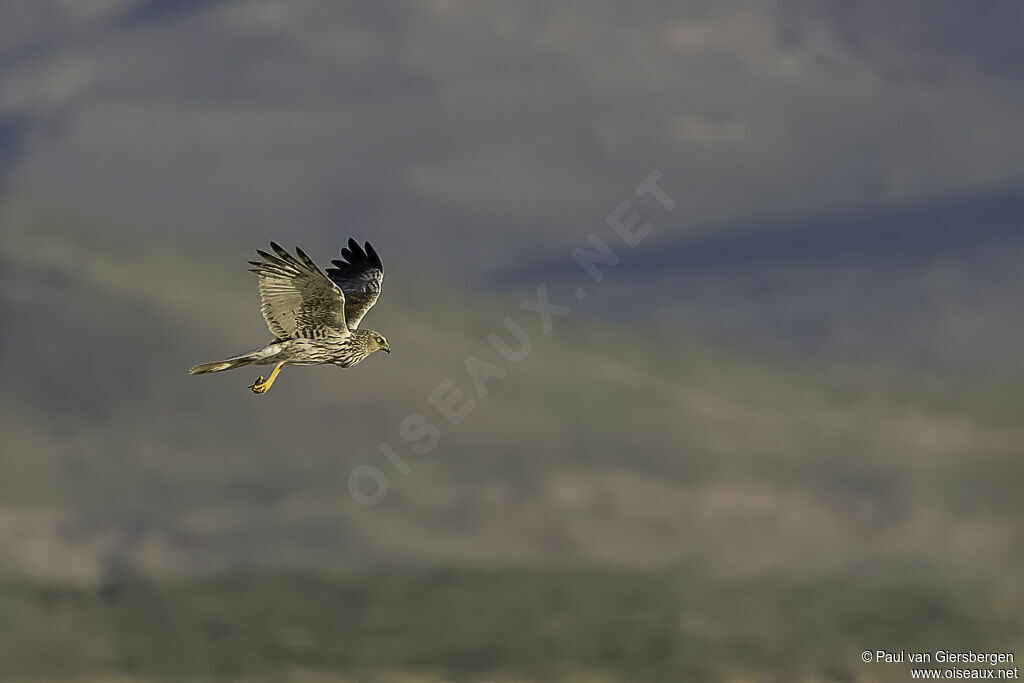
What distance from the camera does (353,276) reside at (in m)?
54.0

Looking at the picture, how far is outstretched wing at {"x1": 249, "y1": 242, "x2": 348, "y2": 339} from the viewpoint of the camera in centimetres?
4162

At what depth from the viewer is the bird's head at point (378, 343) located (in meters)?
48.1

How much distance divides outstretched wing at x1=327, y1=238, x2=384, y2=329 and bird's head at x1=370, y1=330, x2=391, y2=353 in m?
2.55

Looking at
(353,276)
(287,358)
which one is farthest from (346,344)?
(353,276)

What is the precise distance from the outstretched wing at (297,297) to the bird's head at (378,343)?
2.66 metres

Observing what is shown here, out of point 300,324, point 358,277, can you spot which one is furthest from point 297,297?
point 358,277

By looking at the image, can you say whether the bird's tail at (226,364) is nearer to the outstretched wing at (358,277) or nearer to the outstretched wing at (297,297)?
the outstretched wing at (297,297)

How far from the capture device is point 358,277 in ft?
177

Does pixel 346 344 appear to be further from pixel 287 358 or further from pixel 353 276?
pixel 353 276

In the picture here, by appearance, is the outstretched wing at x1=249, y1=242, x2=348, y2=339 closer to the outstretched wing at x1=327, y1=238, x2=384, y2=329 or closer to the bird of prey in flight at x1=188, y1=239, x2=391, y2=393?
the bird of prey in flight at x1=188, y1=239, x2=391, y2=393

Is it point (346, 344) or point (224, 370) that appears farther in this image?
point (346, 344)

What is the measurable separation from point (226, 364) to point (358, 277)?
12703mm

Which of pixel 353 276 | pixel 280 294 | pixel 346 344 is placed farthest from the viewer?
pixel 353 276

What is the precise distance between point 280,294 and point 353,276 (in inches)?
446
